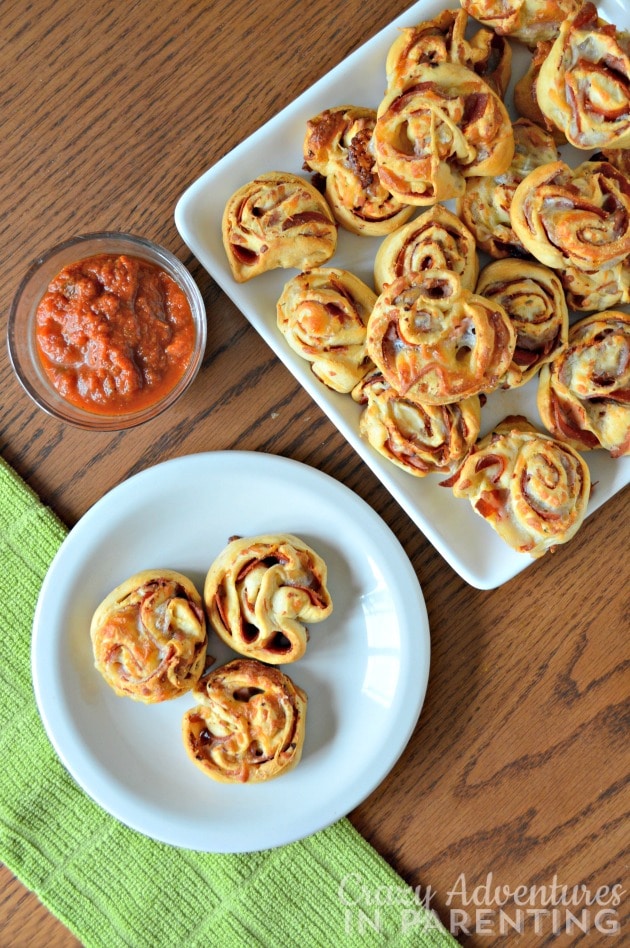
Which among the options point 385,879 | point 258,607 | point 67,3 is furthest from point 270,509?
point 67,3

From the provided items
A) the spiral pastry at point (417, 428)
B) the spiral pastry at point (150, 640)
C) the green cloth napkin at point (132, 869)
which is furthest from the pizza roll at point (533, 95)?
the green cloth napkin at point (132, 869)

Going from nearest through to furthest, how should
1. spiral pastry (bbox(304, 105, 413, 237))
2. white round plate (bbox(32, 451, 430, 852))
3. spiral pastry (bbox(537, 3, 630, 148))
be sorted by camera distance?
spiral pastry (bbox(537, 3, 630, 148)), spiral pastry (bbox(304, 105, 413, 237)), white round plate (bbox(32, 451, 430, 852))

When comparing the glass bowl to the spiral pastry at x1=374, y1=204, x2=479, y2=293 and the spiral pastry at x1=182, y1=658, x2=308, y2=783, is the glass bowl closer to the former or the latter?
the spiral pastry at x1=374, y1=204, x2=479, y2=293

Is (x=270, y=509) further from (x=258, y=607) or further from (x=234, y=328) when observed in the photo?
(x=234, y=328)

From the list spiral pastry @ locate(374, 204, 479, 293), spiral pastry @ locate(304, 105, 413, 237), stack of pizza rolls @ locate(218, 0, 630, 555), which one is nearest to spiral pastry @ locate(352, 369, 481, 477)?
stack of pizza rolls @ locate(218, 0, 630, 555)

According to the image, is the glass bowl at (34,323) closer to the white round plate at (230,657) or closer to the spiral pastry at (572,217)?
the white round plate at (230,657)
